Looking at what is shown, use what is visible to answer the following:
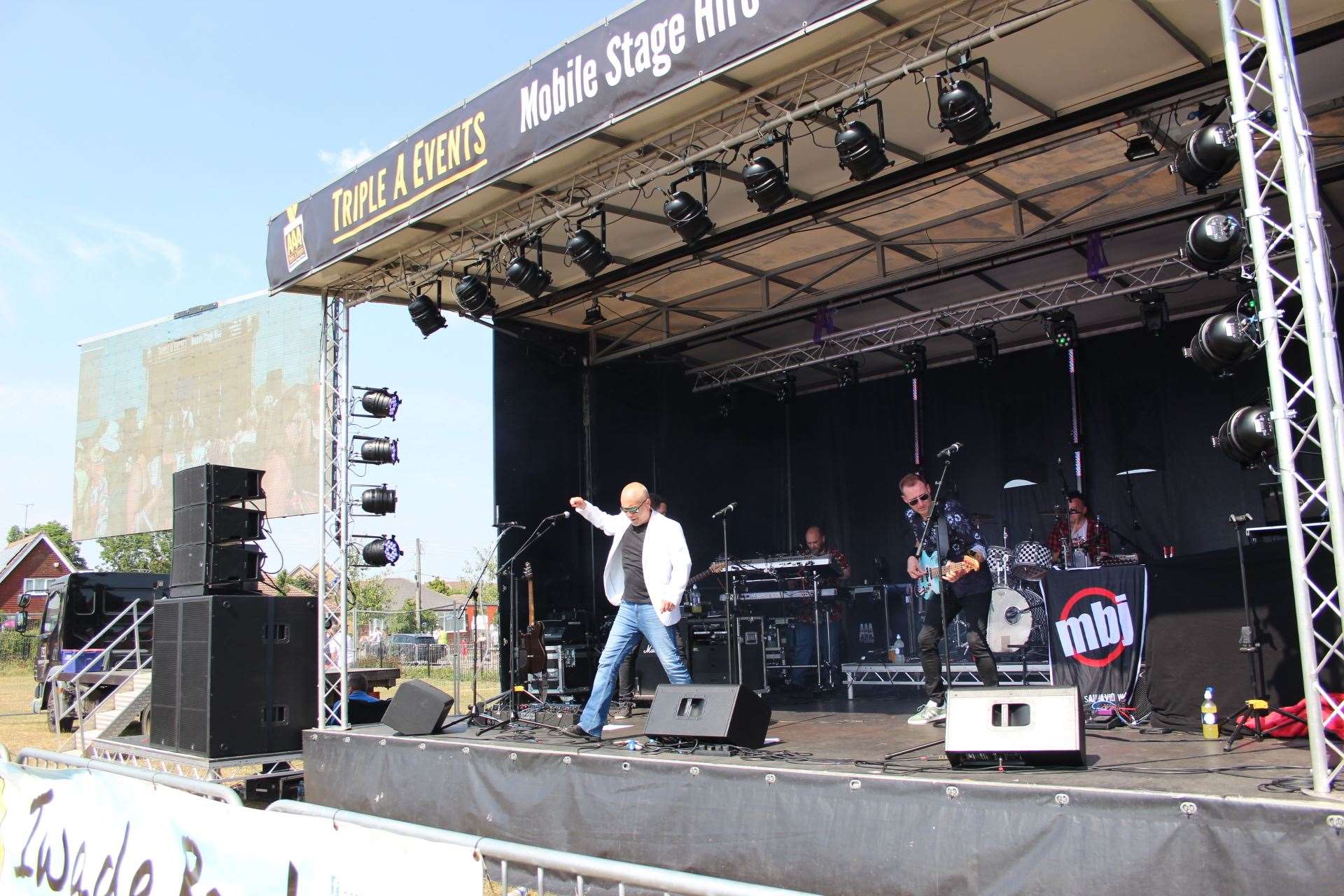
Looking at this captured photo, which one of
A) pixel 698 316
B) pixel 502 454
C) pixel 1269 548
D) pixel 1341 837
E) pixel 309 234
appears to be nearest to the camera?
pixel 1341 837

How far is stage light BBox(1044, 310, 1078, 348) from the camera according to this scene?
11297mm

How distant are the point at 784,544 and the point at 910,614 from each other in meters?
2.37

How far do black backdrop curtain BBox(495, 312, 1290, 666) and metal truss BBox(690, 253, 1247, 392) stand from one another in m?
0.95

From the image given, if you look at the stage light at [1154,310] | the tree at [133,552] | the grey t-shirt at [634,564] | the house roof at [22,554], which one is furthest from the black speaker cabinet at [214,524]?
the tree at [133,552]

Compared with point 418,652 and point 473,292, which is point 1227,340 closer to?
point 473,292

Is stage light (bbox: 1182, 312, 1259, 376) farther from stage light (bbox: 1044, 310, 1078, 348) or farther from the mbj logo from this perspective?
stage light (bbox: 1044, 310, 1078, 348)

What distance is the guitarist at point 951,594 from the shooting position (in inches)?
253

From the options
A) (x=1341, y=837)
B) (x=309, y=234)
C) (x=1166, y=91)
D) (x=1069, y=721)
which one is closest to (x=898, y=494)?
(x=1166, y=91)

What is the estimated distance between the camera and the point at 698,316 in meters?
12.2

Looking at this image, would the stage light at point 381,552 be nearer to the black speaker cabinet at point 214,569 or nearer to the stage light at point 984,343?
the black speaker cabinet at point 214,569

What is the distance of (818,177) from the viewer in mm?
8531

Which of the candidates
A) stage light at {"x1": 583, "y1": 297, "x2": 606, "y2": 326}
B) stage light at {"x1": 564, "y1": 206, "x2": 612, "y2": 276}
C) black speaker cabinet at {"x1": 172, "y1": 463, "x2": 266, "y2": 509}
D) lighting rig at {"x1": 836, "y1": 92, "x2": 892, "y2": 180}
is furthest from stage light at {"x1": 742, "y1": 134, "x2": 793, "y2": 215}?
black speaker cabinet at {"x1": 172, "y1": 463, "x2": 266, "y2": 509}

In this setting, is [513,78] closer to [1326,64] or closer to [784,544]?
[1326,64]

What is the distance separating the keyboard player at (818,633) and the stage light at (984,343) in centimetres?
324
